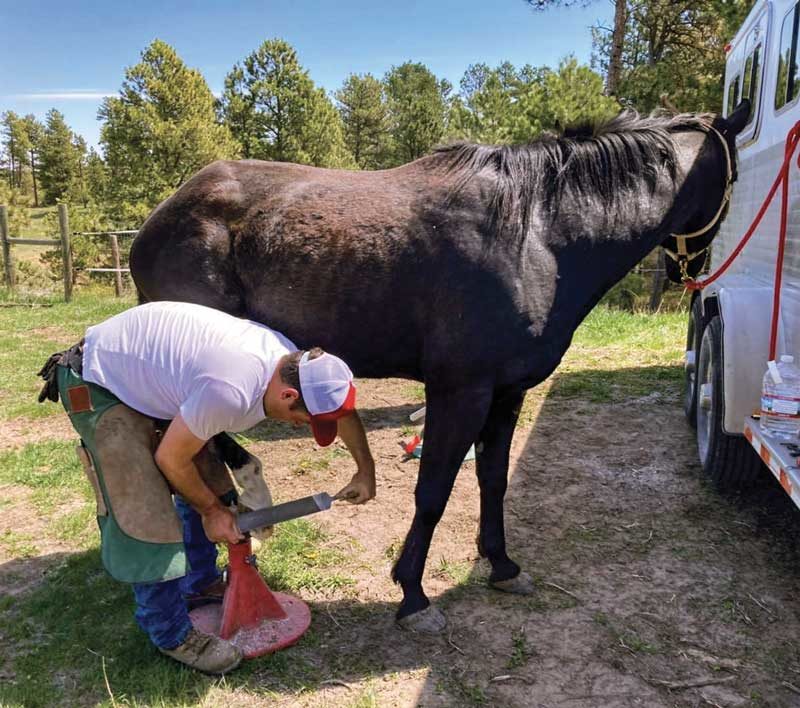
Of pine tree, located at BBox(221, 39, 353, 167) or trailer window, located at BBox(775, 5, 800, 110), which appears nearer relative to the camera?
trailer window, located at BBox(775, 5, 800, 110)

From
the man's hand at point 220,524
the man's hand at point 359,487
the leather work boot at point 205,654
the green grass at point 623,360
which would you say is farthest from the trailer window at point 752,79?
the leather work boot at point 205,654

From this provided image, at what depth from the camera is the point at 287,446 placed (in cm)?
466

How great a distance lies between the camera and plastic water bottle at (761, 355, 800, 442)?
8.13 ft

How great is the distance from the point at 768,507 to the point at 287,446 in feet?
10.2

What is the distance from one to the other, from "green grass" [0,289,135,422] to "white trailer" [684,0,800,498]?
5014 mm

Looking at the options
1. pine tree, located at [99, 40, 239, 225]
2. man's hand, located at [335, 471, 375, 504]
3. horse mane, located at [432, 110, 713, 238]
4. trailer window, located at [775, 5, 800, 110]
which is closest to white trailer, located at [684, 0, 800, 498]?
trailer window, located at [775, 5, 800, 110]

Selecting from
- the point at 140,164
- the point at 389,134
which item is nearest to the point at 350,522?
the point at 140,164

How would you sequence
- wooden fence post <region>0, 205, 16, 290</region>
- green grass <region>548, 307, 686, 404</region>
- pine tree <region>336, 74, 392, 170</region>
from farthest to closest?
pine tree <region>336, 74, 392, 170</region>, wooden fence post <region>0, 205, 16, 290</region>, green grass <region>548, 307, 686, 404</region>

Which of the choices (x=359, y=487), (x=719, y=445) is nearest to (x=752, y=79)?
(x=719, y=445)

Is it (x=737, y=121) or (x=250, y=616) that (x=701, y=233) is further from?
(x=250, y=616)

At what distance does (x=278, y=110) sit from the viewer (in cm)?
2352

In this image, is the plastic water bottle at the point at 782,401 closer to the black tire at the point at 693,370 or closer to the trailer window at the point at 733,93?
the black tire at the point at 693,370

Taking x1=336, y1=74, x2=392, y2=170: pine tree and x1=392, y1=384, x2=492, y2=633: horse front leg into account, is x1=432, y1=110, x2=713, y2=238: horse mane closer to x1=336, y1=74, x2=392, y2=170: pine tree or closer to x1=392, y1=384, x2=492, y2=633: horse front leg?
x1=392, y1=384, x2=492, y2=633: horse front leg

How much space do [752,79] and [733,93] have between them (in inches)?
36.5
